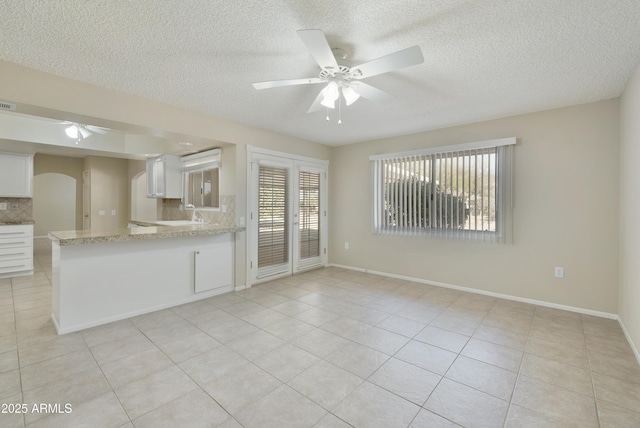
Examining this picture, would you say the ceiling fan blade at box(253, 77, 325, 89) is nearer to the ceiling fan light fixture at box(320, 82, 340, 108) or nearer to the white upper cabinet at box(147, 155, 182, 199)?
the ceiling fan light fixture at box(320, 82, 340, 108)

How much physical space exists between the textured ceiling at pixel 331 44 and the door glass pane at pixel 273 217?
4.99 ft

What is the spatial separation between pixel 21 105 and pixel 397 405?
12.5 feet

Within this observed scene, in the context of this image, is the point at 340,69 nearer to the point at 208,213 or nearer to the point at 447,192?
the point at 447,192

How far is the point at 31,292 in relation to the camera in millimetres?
3857

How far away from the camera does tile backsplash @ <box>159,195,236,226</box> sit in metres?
4.19

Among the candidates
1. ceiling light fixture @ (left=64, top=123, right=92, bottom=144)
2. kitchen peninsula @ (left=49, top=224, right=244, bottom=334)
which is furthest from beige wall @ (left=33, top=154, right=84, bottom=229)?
kitchen peninsula @ (left=49, top=224, right=244, bottom=334)

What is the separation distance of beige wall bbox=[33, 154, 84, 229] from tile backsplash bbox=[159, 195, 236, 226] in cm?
316

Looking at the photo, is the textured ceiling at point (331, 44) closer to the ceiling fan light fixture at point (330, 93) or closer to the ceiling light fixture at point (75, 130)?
the ceiling fan light fixture at point (330, 93)

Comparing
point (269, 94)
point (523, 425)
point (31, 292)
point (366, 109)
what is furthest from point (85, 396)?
point (366, 109)

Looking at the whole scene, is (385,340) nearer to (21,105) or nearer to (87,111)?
(87,111)

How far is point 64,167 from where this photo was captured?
7199 millimetres

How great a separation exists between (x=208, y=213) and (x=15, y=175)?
3.53m

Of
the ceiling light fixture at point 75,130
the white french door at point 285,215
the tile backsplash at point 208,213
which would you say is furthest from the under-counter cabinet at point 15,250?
the white french door at point 285,215

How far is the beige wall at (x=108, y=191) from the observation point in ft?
22.5
